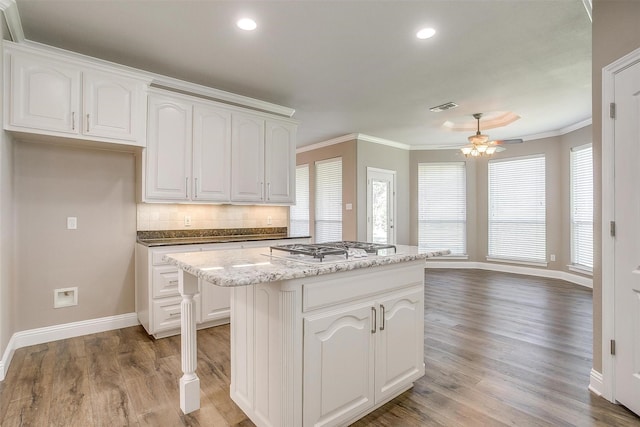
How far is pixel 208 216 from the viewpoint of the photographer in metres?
3.99

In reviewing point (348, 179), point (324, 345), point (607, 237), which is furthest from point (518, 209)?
point (324, 345)

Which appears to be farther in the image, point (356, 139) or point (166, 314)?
point (356, 139)

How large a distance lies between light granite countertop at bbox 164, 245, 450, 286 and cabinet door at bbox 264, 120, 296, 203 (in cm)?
211

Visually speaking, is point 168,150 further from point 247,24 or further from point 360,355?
point 360,355

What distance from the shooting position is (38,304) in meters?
3.00

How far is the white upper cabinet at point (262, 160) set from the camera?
3809 mm

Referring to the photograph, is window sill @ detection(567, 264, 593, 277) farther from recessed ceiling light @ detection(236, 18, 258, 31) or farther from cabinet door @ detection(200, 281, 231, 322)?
recessed ceiling light @ detection(236, 18, 258, 31)

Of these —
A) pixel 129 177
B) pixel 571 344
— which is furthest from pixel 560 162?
pixel 129 177

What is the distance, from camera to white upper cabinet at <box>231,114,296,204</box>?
3.81 m

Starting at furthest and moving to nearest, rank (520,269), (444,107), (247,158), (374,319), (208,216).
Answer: (520,269) → (444,107) → (208,216) → (247,158) → (374,319)

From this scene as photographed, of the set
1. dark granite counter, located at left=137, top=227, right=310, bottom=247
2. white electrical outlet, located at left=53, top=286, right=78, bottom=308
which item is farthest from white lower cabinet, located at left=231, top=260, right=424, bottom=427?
white electrical outlet, located at left=53, top=286, right=78, bottom=308

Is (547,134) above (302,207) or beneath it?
above

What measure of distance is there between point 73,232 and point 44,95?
1.27m

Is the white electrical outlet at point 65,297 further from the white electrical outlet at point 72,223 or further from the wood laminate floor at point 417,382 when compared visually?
the white electrical outlet at point 72,223
